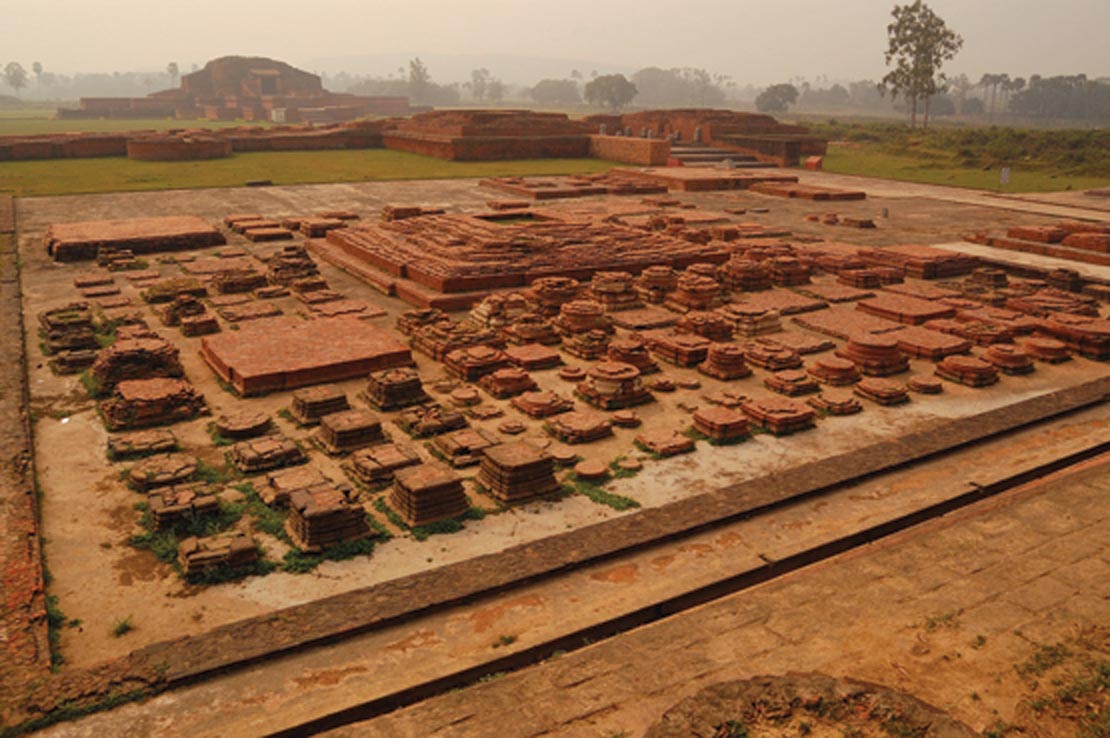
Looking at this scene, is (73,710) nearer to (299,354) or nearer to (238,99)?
(299,354)

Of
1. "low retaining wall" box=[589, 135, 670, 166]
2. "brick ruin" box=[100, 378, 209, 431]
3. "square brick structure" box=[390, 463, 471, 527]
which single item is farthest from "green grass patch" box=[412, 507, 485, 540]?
"low retaining wall" box=[589, 135, 670, 166]

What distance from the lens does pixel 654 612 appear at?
17.1 feet

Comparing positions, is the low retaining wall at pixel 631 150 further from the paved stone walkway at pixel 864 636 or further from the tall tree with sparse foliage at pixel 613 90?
the tall tree with sparse foliage at pixel 613 90

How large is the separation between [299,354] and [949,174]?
28.6 metres

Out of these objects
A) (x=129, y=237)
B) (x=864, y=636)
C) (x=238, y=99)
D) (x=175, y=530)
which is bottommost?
(x=864, y=636)

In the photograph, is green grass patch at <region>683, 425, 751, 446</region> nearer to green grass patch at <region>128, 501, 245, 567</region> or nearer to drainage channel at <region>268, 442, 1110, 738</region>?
drainage channel at <region>268, 442, 1110, 738</region>

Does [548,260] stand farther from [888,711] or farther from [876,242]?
[888,711]

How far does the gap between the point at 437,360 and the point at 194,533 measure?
4.23 meters

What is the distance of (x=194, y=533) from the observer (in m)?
5.85

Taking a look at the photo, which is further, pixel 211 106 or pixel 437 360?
pixel 211 106

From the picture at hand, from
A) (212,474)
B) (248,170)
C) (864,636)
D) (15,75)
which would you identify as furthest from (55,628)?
(15,75)

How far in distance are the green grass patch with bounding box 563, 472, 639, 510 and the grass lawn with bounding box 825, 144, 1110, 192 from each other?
24108mm

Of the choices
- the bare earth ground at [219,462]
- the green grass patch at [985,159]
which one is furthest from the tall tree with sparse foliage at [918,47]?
the bare earth ground at [219,462]

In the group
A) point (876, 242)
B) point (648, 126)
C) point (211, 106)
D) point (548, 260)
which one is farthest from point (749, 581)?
point (211, 106)
